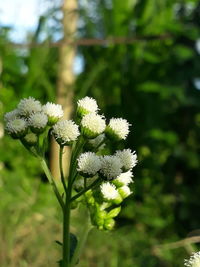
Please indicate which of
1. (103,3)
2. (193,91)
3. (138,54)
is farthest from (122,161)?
(103,3)

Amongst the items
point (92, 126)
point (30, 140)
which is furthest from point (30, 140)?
point (92, 126)

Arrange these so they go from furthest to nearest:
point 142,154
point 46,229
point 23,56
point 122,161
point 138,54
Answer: point 23,56 < point 138,54 < point 142,154 < point 46,229 < point 122,161

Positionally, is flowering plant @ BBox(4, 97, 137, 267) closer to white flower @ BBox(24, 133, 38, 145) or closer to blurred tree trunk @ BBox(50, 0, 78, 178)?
white flower @ BBox(24, 133, 38, 145)

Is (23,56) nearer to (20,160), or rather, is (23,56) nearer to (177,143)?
(20,160)

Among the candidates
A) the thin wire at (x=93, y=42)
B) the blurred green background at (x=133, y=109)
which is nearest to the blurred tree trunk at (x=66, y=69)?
the blurred green background at (x=133, y=109)

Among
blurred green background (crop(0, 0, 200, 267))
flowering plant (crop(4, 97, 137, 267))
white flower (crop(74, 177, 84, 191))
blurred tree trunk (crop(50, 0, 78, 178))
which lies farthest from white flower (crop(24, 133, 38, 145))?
blurred tree trunk (crop(50, 0, 78, 178))

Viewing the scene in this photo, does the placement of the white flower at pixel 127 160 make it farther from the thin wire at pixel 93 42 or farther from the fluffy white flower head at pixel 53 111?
the thin wire at pixel 93 42
